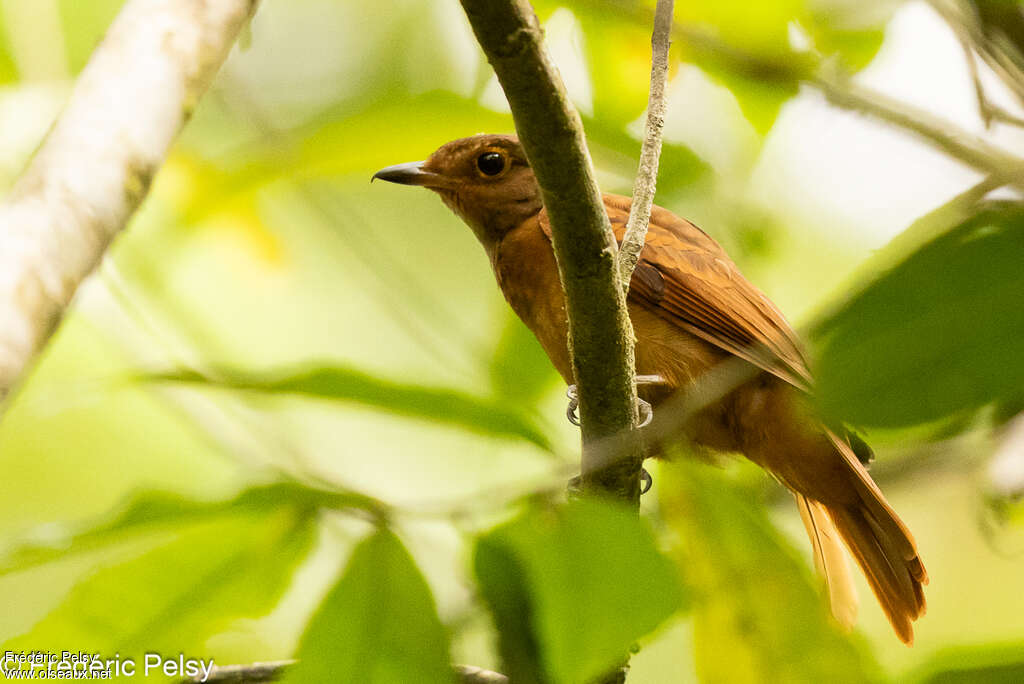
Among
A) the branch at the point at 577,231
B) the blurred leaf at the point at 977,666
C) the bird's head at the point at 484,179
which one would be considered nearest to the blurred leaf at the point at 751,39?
the bird's head at the point at 484,179

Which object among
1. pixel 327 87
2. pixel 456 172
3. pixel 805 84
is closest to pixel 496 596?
pixel 805 84

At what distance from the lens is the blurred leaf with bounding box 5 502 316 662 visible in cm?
161

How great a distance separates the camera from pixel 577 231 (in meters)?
1.72

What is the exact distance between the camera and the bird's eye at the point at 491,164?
346cm

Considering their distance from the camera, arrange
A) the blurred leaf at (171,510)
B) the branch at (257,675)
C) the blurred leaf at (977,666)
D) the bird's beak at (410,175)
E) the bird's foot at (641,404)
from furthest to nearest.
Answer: the bird's beak at (410,175)
the bird's foot at (641,404)
the branch at (257,675)
the blurred leaf at (171,510)
the blurred leaf at (977,666)

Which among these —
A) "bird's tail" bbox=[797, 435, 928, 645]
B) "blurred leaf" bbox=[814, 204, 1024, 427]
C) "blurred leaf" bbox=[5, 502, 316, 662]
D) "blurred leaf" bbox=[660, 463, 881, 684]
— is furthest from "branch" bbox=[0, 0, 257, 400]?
"bird's tail" bbox=[797, 435, 928, 645]

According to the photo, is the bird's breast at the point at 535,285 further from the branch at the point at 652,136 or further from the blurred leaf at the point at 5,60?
the blurred leaf at the point at 5,60

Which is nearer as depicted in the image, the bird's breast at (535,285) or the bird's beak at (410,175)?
the bird's breast at (535,285)

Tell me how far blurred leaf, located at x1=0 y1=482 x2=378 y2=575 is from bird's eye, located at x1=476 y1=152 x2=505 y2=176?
82.0 inches

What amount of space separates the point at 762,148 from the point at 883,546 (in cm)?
121

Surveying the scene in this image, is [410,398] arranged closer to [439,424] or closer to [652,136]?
[439,424]

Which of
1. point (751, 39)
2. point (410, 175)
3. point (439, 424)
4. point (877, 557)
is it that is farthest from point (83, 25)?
point (877, 557)

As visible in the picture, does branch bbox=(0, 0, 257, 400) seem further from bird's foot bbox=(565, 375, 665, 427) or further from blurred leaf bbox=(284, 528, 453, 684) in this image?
bird's foot bbox=(565, 375, 665, 427)

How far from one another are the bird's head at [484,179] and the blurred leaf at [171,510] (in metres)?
1.99
